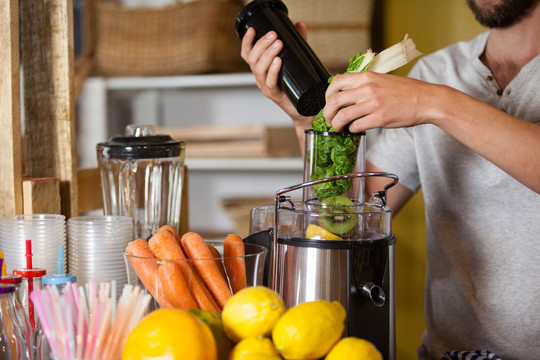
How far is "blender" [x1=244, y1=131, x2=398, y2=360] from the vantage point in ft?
2.61

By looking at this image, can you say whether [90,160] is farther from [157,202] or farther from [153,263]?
[153,263]

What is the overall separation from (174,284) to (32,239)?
292mm

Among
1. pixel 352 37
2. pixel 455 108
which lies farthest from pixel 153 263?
pixel 352 37

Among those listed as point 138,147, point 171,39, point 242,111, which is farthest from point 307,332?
point 242,111

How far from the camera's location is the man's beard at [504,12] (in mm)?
1267

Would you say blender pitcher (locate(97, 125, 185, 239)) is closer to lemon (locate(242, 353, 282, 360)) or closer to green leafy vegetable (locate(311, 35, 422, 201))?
green leafy vegetable (locate(311, 35, 422, 201))

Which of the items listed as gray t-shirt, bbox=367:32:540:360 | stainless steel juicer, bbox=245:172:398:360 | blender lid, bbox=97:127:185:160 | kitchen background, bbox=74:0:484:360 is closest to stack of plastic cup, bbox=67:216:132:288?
blender lid, bbox=97:127:185:160

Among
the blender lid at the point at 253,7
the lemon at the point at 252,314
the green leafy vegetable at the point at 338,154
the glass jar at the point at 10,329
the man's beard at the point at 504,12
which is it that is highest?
the man's beard at the point at 504,12

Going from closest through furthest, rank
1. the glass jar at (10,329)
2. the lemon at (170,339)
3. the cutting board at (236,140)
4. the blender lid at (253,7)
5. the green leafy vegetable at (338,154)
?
the lemon at (170,339) < the glass jar at (10,329) < the green leafy vegetable at (338,154) < the blender lid at (253,7) < the cutting board at (236,140)

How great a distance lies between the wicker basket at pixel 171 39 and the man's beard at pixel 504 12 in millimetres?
1193

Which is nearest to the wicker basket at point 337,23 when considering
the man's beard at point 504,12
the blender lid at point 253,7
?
the man's beard at point 504,12

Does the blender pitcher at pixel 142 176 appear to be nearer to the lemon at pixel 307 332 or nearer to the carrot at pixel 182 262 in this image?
the carrot at pixel 182 262

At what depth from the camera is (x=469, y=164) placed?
1.36 metres

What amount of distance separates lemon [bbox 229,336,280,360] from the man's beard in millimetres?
972
